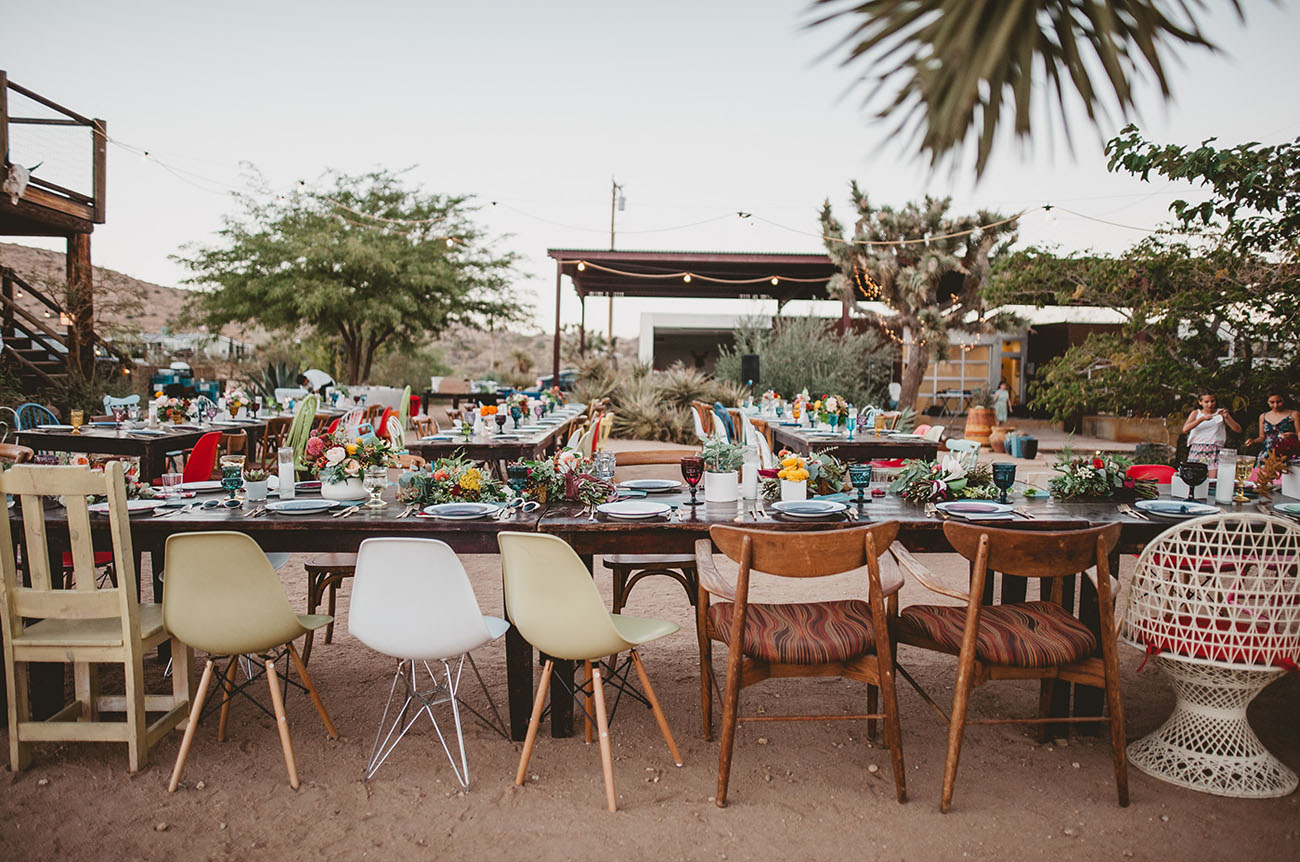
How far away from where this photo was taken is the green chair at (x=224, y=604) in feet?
8.73

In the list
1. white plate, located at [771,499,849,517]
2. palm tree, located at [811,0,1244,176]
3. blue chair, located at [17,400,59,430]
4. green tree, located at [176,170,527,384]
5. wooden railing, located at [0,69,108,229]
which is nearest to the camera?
palm tree, located at [811,0,1244,176]

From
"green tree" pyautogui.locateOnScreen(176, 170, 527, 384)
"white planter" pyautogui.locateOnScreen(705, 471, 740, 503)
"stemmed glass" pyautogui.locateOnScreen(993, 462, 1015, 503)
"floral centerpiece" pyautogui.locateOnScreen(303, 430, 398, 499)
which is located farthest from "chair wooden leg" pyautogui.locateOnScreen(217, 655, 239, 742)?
"green tree" pyautogui.locateOnScreen(176, 170, 527, 384)

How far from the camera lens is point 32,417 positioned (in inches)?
309

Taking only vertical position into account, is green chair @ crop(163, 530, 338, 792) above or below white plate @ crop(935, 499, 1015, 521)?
below

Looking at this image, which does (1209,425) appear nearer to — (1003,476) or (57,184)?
(1003,476)

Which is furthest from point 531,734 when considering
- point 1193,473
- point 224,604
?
point 1193,473

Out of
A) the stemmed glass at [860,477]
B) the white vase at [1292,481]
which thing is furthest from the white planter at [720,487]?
the white vase at [1292,481]

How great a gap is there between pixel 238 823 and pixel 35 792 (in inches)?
29.5

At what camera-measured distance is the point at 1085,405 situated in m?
10.5

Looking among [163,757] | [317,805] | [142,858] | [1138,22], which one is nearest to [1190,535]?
[1138,22]

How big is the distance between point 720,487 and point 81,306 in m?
12.2

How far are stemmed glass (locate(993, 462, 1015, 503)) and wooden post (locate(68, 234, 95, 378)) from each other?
1275 centimetres

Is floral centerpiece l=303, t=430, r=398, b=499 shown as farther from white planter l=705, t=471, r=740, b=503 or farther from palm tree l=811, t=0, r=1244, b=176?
palm tree l=811, t=0, r=1244, b=176

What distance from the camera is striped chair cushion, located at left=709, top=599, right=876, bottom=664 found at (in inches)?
104
